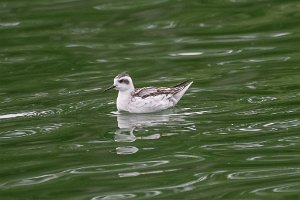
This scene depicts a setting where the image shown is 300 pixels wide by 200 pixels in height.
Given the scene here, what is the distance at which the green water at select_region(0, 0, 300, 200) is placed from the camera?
34.7 feet

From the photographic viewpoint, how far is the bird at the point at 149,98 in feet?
45.1

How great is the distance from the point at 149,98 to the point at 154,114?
0.20m

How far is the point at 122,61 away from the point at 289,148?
214 inches

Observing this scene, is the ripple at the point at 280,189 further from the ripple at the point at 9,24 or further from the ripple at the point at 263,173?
the ripple at the point at 9,24

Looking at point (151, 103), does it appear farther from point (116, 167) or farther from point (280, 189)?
point (280, 189)

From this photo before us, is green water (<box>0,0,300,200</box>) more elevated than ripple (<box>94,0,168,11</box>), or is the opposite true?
ripple (<box>94,0,168,11</box>)

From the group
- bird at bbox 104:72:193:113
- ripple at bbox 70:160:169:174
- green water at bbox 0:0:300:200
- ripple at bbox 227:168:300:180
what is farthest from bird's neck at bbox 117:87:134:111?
ripple at bbox 227:168:300:180

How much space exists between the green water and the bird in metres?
0.16

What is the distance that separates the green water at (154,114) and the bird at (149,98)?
0.51ft

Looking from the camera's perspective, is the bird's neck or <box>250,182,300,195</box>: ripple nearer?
<box>250,182,300,195</box>: ripple

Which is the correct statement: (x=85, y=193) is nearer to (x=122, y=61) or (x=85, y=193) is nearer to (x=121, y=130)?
(x=121, y=130)

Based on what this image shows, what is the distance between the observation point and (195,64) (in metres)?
16.1

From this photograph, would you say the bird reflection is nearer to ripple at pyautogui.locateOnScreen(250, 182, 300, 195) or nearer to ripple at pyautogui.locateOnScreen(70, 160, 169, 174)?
ripple at pyautogui.locateOnScreen(70, 160, 169, 174)

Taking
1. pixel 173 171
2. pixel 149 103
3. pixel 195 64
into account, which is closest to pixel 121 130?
pixel 149 103
